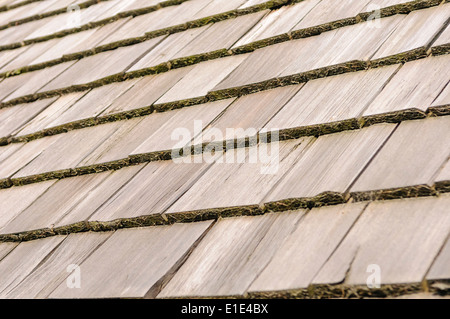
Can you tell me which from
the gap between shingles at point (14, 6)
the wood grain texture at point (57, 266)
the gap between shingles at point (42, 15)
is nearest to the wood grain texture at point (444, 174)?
the wood grain texture at point (57, 266)

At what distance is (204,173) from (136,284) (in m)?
0.45

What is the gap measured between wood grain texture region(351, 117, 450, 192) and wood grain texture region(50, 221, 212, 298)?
0.52 m

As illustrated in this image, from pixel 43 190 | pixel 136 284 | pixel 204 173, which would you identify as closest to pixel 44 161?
pixel 43 190

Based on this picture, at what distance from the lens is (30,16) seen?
4.28 meters

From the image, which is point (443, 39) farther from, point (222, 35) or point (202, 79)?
point (222, 35)

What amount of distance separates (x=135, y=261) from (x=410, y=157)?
830 millimetres

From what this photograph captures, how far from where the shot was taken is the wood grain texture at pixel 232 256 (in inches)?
68.6

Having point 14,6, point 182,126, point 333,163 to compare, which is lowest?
point 333,163

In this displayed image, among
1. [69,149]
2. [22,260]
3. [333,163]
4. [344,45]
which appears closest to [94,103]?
[69,149]

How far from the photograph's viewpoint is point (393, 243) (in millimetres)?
1553

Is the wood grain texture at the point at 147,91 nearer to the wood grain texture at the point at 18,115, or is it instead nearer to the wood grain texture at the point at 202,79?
the wood grain texture at the point at 202,79

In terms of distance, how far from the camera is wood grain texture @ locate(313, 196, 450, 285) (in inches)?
57.8

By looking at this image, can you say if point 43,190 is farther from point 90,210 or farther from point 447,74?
point 447,74

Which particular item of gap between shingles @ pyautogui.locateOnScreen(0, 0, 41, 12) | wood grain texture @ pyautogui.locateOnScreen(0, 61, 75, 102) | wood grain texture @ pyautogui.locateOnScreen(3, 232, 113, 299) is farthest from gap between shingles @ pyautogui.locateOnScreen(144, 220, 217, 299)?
gap between shingles @ pyautogui.locateOnScreen(0, 0, 41, 12)
